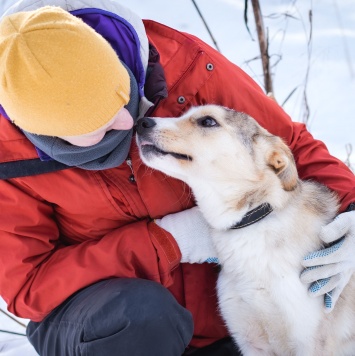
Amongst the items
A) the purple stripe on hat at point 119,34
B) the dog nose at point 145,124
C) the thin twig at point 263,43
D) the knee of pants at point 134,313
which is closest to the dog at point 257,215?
the dog nose at point 145,124

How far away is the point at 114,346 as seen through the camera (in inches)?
74.9

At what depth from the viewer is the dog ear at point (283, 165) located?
6.75ft

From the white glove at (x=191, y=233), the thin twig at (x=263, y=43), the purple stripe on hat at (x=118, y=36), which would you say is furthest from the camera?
the thin twig at (x=263, y=43)

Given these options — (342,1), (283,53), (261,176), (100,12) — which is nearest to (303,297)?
(261,176)

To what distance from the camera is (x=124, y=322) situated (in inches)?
75.0

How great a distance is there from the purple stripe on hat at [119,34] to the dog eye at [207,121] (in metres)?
0.26

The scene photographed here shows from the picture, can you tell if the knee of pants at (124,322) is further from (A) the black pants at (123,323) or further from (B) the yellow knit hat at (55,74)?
(B) the yellow knit hat at (55,74)

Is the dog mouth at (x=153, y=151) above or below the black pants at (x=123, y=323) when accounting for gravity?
above

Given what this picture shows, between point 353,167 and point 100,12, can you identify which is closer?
point 100,12

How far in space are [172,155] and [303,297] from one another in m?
0.75

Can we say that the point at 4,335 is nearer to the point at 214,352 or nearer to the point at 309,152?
the point at 214,352

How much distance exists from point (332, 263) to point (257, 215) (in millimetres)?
350

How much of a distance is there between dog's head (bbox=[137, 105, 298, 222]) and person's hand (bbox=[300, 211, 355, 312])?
0.25 metres

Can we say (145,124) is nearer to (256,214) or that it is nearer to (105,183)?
(105,183)
